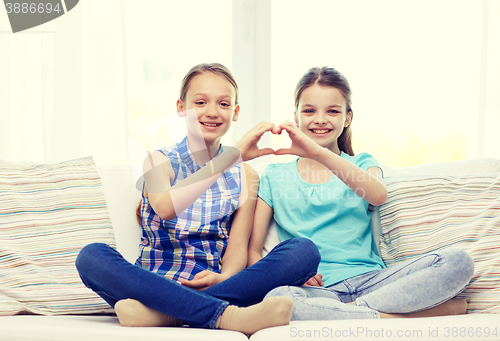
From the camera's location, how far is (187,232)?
1194 mm

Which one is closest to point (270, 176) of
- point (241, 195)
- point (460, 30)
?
point (241, 195)

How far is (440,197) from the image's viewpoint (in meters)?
1.25

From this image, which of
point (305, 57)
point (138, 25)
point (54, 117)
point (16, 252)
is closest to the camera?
point (16, 252)

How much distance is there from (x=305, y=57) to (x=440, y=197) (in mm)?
1195

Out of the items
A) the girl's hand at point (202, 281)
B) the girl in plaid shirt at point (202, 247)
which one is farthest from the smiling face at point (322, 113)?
the girl's hand at point (202, 281)

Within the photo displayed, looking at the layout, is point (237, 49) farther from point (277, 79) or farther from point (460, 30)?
point (460, 30)

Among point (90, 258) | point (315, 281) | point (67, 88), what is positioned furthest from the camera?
point (67, 88)

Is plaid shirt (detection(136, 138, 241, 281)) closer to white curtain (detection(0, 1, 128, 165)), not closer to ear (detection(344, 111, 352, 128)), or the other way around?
ear (detection(344, 111, 352, 128))

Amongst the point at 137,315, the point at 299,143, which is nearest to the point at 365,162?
the point at 299,143

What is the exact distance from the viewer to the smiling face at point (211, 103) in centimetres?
131

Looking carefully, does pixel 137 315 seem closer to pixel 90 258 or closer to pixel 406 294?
pixel 90 258

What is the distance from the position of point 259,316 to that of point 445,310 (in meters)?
0.49

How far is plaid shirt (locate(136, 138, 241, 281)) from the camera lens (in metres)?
1.17

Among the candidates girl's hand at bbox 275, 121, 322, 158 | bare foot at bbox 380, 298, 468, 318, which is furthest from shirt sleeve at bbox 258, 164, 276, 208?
bare foot at bbox 380, 298, 468, 318
